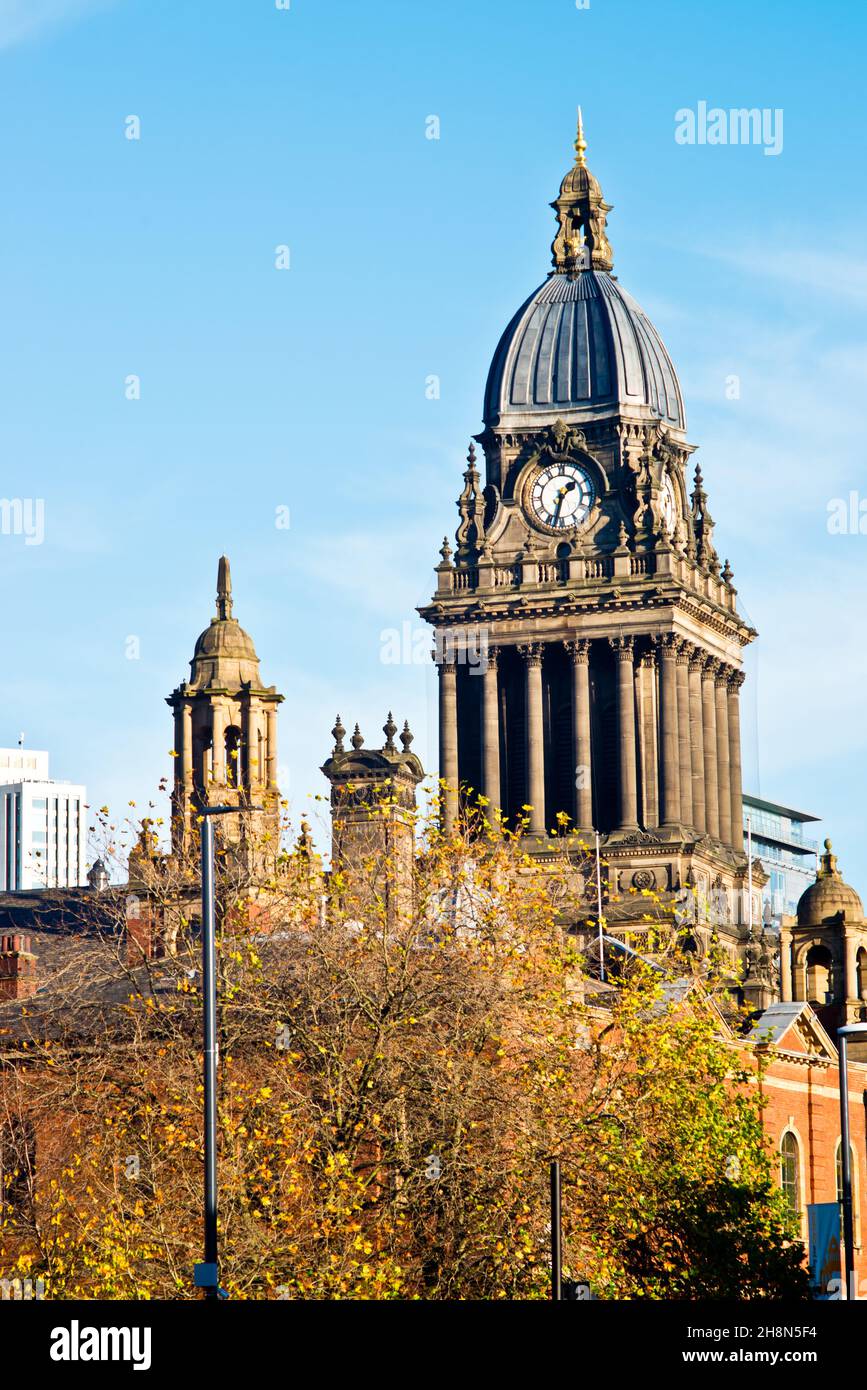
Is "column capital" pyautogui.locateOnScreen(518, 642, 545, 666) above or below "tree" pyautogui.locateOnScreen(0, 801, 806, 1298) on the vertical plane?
above

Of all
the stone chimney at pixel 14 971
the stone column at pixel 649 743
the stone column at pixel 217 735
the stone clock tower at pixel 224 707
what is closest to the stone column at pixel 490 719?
the stone column at pixel 649 743

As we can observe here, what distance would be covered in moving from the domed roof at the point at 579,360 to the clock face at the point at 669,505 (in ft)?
11.1

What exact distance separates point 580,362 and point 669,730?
19.6 metres

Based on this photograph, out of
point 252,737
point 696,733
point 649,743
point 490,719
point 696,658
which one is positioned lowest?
point 252,737

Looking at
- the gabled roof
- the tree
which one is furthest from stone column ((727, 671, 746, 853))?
the tree

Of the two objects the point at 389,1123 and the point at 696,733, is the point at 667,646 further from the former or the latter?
the point at 389,1123

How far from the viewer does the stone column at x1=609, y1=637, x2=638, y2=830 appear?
13288cm

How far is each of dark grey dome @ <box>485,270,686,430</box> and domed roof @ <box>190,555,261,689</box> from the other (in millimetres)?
27359

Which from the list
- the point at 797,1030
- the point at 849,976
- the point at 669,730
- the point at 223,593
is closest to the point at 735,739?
the point at 669,730

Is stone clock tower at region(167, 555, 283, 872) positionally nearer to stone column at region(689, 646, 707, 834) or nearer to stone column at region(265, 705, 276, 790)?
stone column at region(265, 705, 276, 790)

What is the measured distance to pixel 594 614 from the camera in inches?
5344

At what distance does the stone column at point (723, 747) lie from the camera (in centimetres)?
14325

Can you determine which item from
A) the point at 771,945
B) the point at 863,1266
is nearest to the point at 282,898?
the point at 863,1266

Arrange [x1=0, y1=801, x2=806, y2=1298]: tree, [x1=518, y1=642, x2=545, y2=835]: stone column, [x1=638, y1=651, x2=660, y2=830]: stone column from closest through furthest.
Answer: [x1=0, y1=801, x2=806, y2=1298]: tree < [x1=638, y1=651, x2=660, y2=830]: stone column < [x1=518, y1=642, x2=545, y2=835]: stone column
